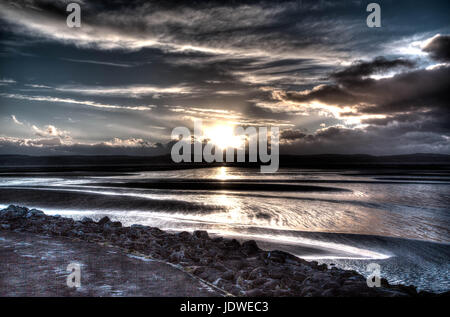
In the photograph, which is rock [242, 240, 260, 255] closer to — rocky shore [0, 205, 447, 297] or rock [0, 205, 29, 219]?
rocky shore [0, 205, 447, 297]

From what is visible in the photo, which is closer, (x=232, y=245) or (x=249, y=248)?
(x=249, y=248)

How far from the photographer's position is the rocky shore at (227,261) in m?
6.00

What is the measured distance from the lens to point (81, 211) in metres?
18.1

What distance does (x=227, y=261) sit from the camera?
7887 mm

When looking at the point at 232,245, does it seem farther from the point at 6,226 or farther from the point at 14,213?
the point at 14,213

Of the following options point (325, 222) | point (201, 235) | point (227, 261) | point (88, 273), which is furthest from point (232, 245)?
point (325, 222)

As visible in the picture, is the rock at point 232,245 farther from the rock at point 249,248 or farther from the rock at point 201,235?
the rock at point 201,235

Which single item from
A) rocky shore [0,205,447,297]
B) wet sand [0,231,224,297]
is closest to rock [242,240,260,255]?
rocky shore [0,205,447,297]

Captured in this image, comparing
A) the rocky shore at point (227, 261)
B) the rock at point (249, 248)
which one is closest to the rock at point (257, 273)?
the rocky shore at point (227, 261)
